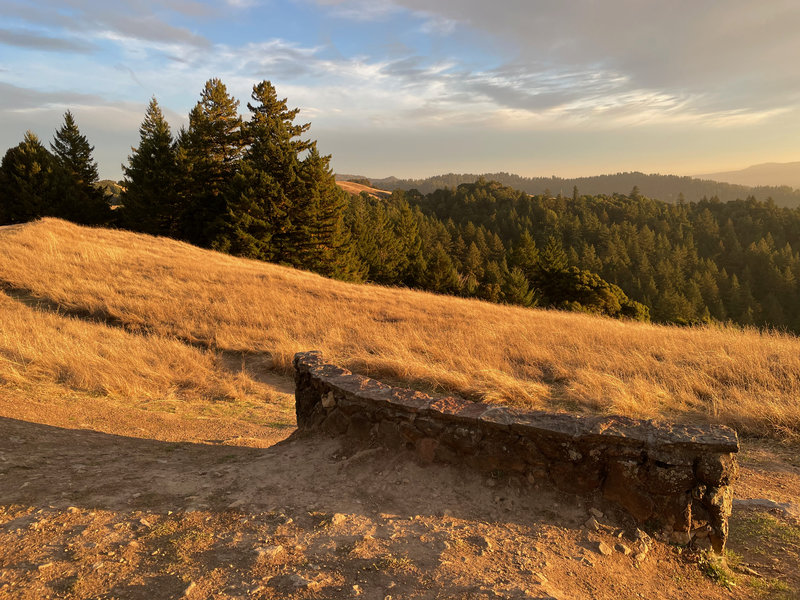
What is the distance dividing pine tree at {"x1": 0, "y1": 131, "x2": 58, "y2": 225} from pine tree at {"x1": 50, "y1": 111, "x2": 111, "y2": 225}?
2.23ft

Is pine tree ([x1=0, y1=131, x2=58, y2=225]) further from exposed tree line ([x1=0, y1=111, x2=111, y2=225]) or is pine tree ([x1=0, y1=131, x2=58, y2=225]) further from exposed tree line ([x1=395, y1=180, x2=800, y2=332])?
exposed tree line ([x1=395, y1=180, x2=800, y2=332])

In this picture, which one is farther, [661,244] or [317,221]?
[661,244]

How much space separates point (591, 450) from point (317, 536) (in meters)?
1.98

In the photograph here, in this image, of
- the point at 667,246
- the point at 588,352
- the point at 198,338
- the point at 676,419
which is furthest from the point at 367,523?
the point at 667,246

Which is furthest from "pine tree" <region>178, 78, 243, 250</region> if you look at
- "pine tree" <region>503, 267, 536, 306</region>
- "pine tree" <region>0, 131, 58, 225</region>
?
"pine tree" <region>503, 267, 536, 306</region>

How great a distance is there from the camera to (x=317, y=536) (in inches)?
113

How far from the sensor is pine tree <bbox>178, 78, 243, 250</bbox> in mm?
30453

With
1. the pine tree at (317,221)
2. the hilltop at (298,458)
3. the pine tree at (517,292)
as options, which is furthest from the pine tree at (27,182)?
the pine tree at (517,292)

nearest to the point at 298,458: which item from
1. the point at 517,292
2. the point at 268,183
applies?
the point at 268,183

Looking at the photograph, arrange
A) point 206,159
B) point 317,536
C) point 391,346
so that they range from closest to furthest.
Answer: point 317,536 → point 391,346 → point 206,159

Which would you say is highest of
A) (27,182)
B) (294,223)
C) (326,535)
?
(27,182)

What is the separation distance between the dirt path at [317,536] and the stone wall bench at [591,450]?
0.16 metres

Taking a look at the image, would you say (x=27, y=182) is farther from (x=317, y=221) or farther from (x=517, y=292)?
(x=517, y=292)

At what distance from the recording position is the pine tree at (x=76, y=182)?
3266 cm
